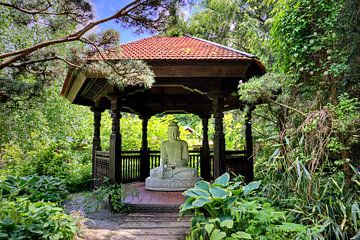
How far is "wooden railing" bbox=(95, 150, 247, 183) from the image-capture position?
5051mm

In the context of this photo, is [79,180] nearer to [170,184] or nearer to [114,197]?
[170,184]

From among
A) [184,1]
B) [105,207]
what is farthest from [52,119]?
[184,1]

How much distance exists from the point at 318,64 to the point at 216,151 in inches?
80.8

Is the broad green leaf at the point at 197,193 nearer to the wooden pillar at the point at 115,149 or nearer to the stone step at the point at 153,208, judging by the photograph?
the stone step at the point at 153,208

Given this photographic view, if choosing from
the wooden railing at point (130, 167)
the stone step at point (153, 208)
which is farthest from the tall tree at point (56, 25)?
the wooden railing at point (130, 167)

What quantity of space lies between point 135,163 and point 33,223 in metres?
4.12

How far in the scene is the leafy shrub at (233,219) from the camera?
2529mm

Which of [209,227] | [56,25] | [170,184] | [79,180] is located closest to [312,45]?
[209,227]

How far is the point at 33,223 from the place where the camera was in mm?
2793

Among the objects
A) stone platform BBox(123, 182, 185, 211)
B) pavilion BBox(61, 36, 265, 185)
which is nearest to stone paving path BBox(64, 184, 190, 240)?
stone platform BBox(123, 182, 185, 211)

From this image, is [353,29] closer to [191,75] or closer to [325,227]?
[191,75]

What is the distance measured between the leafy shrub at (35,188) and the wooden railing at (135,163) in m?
0.78

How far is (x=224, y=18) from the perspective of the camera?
12398 millimetres

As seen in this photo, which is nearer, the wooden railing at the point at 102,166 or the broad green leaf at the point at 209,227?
the broad green leaf at the point at 209,227
